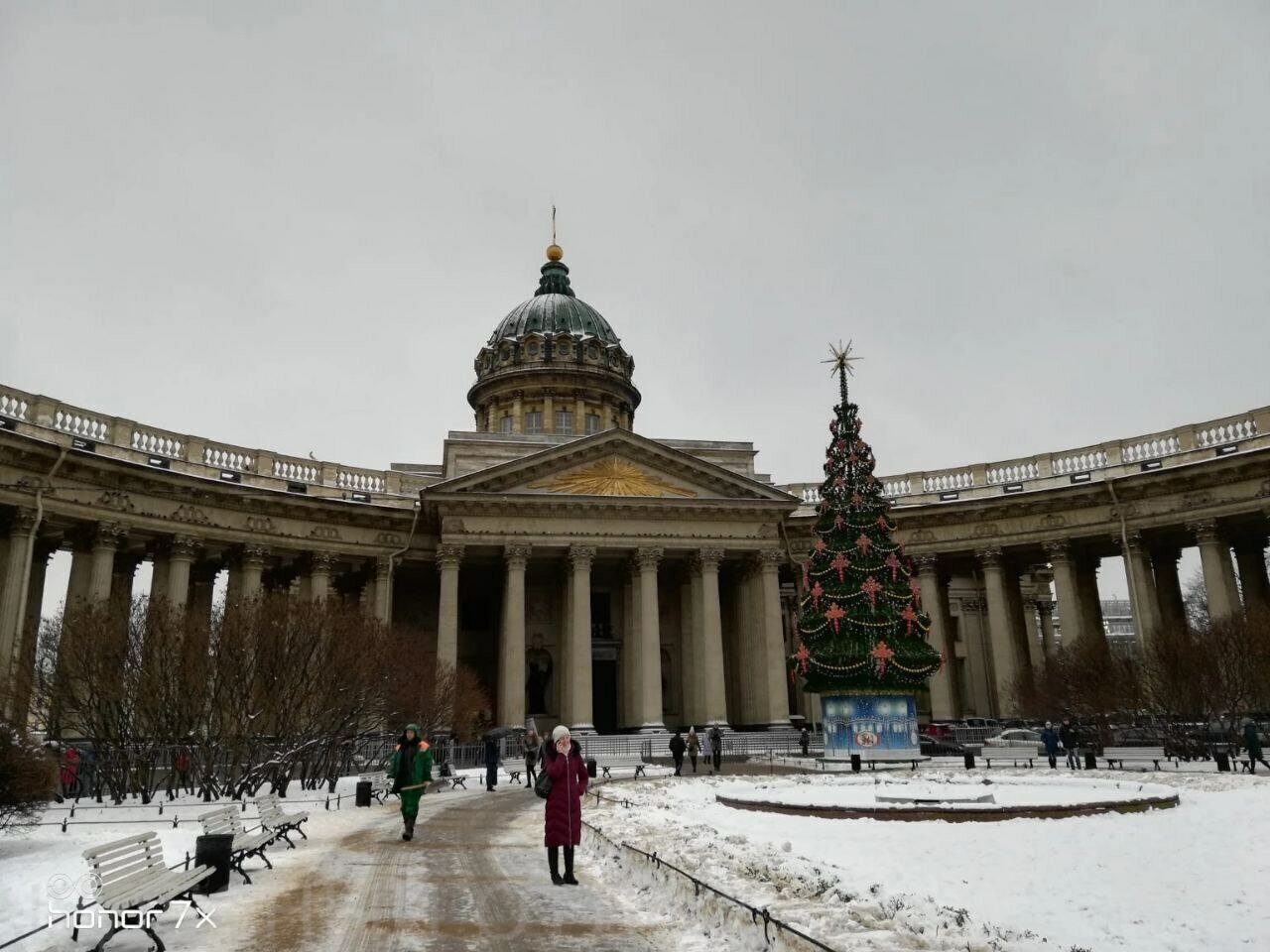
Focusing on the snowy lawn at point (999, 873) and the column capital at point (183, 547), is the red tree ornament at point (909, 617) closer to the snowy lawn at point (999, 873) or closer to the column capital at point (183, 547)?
the snowy lawn at point (999, 873)

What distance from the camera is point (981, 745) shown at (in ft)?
121

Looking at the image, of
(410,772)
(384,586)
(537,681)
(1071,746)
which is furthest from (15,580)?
(1071,746)

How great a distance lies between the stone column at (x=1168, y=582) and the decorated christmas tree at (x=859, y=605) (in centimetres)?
2253

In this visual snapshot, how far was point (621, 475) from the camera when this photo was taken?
44344 mm

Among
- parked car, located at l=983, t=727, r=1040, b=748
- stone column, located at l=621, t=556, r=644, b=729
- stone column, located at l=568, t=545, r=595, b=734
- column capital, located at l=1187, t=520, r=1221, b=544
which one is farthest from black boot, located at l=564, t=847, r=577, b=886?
column capital, located at l=1187, t=520, r=1221, b=544

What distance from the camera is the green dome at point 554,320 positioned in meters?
66.8

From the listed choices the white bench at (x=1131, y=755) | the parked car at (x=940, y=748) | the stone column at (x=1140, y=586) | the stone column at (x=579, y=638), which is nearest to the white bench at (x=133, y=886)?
the white bench at (x=1131, y=755)

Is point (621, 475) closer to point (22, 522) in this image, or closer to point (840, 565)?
point (840, 565)

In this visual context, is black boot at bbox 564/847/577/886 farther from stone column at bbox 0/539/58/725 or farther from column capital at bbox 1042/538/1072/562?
column capital at bbox 1042/538/1072/562

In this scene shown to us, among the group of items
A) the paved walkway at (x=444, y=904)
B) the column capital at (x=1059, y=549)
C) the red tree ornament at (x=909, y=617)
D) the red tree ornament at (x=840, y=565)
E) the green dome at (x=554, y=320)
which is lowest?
the paved walkway at (x=444, y=904)

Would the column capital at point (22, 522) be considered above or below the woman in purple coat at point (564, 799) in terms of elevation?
above

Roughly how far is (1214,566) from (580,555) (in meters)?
26.6

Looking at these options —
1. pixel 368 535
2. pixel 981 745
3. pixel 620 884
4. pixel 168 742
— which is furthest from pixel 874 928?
pixel 368 535

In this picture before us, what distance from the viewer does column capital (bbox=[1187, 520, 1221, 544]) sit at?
4016 cm
